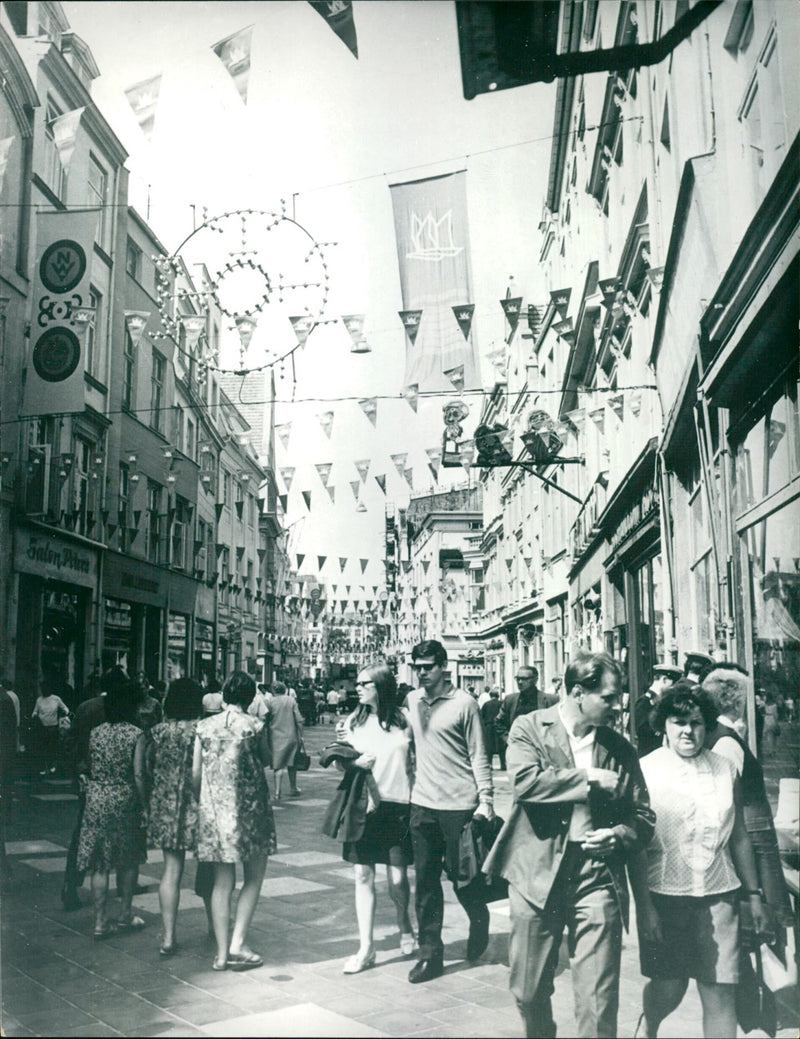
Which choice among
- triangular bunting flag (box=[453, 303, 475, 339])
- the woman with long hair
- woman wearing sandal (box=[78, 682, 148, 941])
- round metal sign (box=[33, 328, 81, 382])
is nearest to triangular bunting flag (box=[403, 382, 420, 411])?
triangular bunting flag (box=[453, 303, 475, 339])

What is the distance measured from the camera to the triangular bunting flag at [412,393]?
889 cm

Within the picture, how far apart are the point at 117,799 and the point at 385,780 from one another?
6.29 ft

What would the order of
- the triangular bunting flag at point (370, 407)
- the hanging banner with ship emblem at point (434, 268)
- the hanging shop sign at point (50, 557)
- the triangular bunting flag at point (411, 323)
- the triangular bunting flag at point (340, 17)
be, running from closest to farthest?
the triangular bunting flag at point (340, 17) < the hanging banner with ship emblem at point (434, 268) < the triangular bunting flag at point (411, 323) < the triangular bunting flag at point (370, 407) < the hanging shop sign at point (50, 557)

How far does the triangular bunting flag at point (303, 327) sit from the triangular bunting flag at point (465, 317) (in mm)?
1688

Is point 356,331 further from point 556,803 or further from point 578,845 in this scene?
point 578,845

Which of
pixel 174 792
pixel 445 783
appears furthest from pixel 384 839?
pixel 174 792

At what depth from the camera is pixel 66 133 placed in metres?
7.02

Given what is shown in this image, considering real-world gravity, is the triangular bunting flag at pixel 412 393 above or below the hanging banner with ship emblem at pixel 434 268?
below

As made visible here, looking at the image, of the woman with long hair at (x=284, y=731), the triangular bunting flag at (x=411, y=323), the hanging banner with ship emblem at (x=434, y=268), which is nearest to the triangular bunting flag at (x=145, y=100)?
the hanging banner with ship emblem at (x=434, y=268)

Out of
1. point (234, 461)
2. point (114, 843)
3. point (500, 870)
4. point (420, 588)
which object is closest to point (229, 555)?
point (234, 461)

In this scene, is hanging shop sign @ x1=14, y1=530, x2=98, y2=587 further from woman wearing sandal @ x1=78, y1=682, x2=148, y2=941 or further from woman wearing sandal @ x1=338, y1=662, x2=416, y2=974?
woman wearing sandal @ x1=338, y1=662, x2=416, y2=974

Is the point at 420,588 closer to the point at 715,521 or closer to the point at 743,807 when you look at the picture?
the point at 715,521

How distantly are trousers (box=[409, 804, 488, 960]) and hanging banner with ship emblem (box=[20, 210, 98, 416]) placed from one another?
3931mm

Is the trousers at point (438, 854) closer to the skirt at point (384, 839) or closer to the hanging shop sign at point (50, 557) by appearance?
the skirt at point (384, 839)
